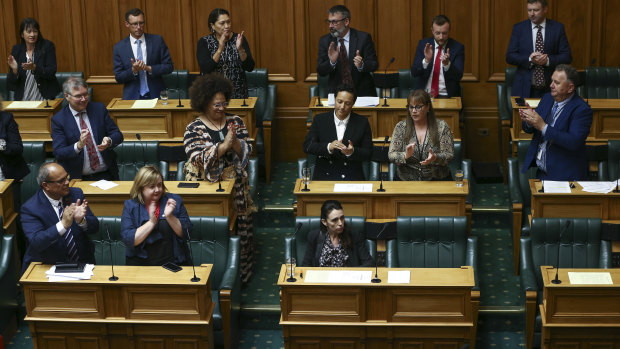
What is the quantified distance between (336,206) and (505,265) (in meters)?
1.69

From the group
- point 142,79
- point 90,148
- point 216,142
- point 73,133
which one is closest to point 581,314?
point 216,142

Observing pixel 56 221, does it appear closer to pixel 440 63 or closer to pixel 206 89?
pixel 206 89

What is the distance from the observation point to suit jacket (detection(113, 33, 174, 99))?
279 inches

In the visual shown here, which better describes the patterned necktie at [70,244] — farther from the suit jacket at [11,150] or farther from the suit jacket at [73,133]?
the suit jacket at [11,150]

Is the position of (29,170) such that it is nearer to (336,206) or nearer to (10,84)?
(10,84)

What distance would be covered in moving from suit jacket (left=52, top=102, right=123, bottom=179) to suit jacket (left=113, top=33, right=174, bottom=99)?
113 centimetres

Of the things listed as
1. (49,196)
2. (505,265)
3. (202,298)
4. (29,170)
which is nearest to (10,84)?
(29,170)

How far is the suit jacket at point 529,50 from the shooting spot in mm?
7004

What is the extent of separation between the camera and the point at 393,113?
22.5 ft

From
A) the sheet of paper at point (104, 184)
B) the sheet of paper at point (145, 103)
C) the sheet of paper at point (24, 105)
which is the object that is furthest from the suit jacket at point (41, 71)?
the sheet of paper at point (104, 184)

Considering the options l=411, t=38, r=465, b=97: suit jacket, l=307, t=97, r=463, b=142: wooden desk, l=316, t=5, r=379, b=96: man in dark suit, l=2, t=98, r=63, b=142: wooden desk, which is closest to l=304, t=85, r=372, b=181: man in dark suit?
l=307, t=97, r=463, b=142: wooden desk

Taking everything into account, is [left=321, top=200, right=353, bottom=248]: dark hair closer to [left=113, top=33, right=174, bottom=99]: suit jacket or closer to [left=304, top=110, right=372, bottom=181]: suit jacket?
[left=304, top=110, right=372, bottom=181]: suit jacket

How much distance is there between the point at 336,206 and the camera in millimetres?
5043

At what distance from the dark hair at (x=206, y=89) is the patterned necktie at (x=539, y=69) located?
2675 mm
